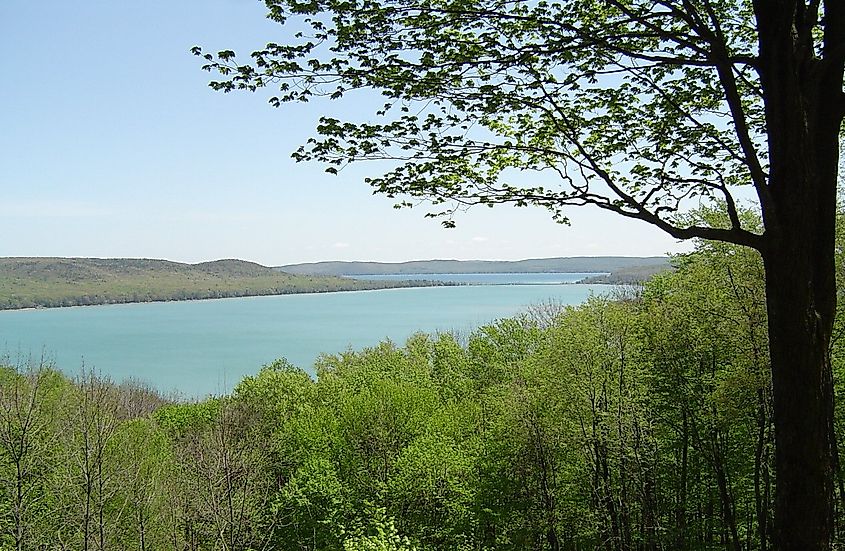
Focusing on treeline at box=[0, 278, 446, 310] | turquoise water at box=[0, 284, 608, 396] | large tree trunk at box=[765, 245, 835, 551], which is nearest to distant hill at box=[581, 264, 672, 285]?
turquoise water at box=[0, 284, 608, 396]

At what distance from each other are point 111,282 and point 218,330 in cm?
5883

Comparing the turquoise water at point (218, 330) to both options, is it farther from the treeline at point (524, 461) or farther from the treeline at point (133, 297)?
the treeline at point (524, 461)

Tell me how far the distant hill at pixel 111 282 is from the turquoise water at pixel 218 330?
305 cm

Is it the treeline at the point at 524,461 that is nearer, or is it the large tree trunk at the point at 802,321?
the large tree trunk at the point at 802,321

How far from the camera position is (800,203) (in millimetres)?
4332

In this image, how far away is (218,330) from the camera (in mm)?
128000

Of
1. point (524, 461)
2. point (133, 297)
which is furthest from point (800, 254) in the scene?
point (133, 297)

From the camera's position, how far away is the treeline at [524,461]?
53.2ft

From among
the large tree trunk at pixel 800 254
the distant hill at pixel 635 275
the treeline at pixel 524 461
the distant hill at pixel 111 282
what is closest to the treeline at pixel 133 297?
the distant hill at pixel 111 282

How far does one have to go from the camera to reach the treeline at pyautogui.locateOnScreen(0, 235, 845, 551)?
53.2ft

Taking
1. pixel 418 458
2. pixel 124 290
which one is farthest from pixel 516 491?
pixel 124 290

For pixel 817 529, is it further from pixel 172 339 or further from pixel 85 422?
pixel 172 339

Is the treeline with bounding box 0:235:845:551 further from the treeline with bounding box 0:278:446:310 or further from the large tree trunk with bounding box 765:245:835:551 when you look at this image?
the treeline with bounding box 0:278:446:310

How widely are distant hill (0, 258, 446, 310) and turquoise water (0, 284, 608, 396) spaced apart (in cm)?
305
